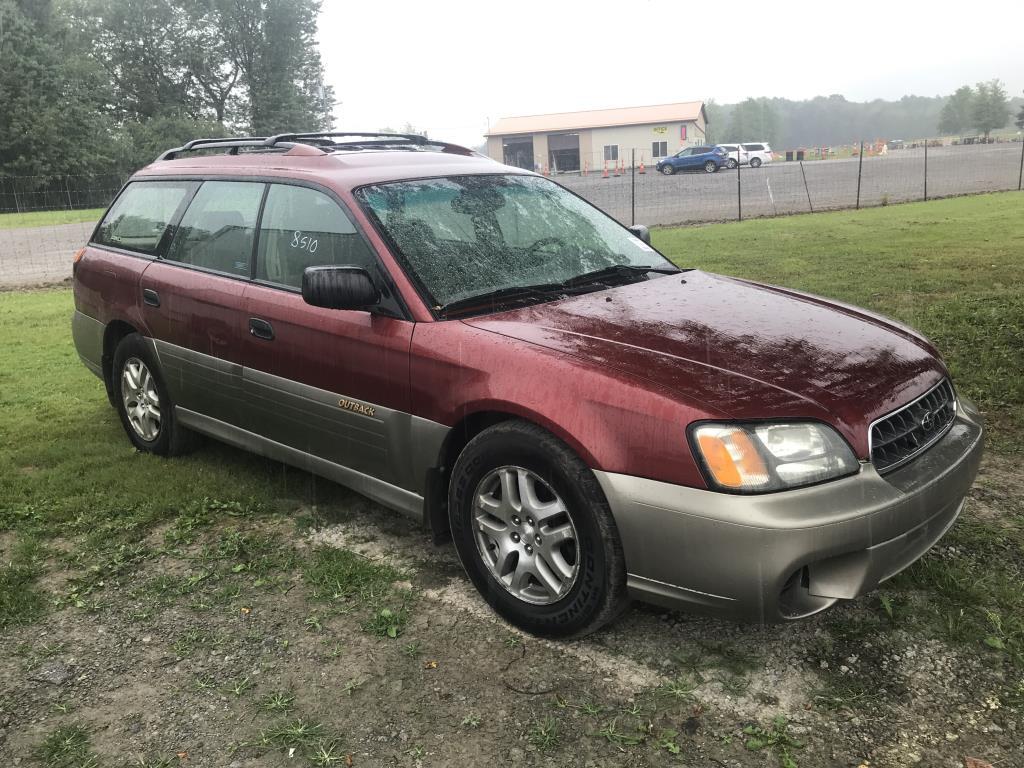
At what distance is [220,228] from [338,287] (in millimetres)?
1475

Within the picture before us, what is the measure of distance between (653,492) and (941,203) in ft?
66.8

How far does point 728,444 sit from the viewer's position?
263 centimetres

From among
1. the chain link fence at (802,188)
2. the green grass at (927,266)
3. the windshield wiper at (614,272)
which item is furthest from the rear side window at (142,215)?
the chain link fence at (802,188)

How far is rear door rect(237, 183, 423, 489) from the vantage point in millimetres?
3518

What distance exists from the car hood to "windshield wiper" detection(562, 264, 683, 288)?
144 millimetres

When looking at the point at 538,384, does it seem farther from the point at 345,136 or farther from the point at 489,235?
the point at 345,136

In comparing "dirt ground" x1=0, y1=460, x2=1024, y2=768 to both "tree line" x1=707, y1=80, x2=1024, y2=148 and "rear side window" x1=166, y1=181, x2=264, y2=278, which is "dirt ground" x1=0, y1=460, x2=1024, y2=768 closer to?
"rear side window" x1=166, y1=181, x2=264, y2=278

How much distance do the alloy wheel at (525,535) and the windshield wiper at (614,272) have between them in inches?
41.4

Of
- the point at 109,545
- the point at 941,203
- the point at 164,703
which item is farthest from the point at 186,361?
the point at 941,203

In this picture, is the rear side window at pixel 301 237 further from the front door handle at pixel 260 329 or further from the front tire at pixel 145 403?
the front tire at pixel 145 403

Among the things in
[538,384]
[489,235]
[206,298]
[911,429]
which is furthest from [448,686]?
[206,298]

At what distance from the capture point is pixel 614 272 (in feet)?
13.2

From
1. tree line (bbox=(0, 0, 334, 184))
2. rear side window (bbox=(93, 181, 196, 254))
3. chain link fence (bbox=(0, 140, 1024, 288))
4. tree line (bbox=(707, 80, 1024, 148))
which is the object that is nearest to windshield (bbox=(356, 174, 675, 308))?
rear side window (bbox=(93, 181, 196, 254))

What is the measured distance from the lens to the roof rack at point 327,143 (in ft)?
15.3
